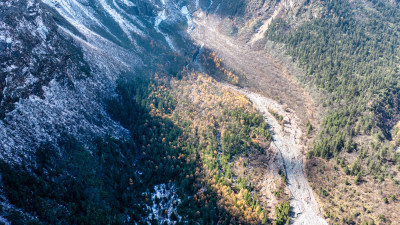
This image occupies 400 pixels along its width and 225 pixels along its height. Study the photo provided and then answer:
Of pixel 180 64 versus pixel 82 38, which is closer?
pixel 82 38

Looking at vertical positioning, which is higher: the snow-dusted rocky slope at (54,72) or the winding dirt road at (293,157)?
the winding dirt road at (293,157)

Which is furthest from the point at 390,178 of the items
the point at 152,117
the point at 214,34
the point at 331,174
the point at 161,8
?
the point at 161,8

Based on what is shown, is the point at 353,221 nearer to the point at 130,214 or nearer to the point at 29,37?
the point at 130,214

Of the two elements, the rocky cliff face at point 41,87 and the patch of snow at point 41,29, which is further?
the patch of snow at point 41,29

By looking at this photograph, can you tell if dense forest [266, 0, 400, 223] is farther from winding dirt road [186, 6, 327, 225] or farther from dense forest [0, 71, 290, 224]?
dense forest [0, 71, 290, 224]

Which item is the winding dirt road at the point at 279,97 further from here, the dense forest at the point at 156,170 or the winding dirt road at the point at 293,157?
the dense forest at the point at 156,170

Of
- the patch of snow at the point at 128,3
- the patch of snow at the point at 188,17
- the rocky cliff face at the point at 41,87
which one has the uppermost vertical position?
the patch of snow at the point at 188,17

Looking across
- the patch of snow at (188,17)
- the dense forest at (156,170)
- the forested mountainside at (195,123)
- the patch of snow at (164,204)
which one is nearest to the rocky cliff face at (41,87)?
the forested mountainside at (195,123)

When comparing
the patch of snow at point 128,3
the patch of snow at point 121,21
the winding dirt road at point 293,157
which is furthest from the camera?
the patch of snow at point 128,3

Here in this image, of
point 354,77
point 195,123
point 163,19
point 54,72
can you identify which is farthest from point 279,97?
point 163,19
